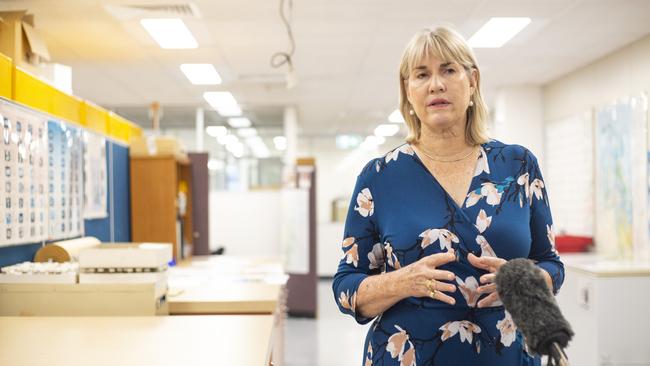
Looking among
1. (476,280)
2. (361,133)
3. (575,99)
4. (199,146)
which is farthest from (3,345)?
(361,133)

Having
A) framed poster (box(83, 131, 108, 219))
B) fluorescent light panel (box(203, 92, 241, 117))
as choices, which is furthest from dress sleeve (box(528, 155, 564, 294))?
fluorescent light panel (box(203, 92, 241, 117))

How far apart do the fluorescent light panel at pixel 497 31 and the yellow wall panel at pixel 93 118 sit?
9.52 feet

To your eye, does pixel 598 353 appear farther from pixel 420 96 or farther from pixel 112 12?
pixel 112 12

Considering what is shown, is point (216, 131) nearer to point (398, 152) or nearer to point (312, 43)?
point (312, 43)

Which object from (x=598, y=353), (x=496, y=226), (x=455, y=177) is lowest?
(x=598, y=353)

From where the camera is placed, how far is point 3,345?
5.31 feet

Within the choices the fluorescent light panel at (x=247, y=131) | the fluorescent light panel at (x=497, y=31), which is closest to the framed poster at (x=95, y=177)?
the fluorescent light panel at (x=497, y=31)

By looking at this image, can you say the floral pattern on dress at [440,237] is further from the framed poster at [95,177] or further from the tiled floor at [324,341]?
the tiled floor at [324,341]

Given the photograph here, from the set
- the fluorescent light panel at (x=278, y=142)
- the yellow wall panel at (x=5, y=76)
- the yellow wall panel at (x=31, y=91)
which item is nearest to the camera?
the yellow wall panel at (x=5, y=76)

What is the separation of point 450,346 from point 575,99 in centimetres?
540

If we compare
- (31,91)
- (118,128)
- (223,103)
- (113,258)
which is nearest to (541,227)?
(113,258)

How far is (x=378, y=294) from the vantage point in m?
1.20

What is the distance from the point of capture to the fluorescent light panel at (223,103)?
6.89 metres

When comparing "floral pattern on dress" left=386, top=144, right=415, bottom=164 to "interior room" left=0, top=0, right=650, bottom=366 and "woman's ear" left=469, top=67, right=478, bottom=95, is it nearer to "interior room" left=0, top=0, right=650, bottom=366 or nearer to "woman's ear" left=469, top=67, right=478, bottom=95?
"interior room" left=0, top=0, right=650, bottom=366
